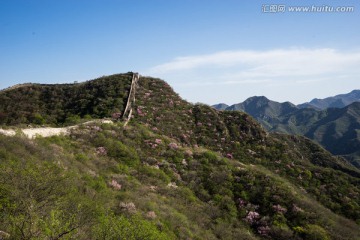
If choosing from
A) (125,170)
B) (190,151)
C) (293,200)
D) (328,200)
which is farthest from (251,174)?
(125,170)

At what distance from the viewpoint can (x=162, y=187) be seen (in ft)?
69.9

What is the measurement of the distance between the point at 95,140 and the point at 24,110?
19.8m

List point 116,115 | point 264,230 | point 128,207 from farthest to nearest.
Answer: point 116,115
point 264,230
point 128,207

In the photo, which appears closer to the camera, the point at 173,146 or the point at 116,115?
the point at 173,146

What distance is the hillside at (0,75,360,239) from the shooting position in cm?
1069

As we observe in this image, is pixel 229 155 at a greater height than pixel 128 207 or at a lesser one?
lesser

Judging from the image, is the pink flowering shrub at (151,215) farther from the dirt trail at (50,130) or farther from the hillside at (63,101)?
the hillside at (63,101)

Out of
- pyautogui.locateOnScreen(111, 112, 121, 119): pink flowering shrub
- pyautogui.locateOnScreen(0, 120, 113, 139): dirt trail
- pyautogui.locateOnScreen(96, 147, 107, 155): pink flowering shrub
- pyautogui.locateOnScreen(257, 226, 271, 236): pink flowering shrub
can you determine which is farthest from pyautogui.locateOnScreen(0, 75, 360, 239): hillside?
pyautogui.locateOnScreen(111, 112, 121, 119): pink flowering shrub

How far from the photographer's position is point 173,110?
4216 cm

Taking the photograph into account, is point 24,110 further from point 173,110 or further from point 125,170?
point 125,170

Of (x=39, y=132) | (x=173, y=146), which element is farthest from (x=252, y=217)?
(x=39, y=132)

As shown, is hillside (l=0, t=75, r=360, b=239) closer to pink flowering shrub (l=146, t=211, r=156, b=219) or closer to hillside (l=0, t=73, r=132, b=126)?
pink flowering shrub (l=146, t=211, r=156, b=219)

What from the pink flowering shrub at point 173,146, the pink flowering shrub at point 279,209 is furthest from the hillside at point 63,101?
the pink flowering shrub at point 279,209

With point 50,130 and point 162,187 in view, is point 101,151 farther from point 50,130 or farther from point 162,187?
point 162,187
